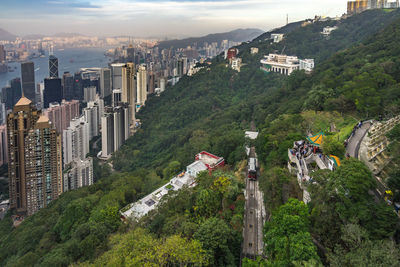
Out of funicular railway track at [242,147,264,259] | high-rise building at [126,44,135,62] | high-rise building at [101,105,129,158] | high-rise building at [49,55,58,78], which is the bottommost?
high-rise building at [101,105,129,158]

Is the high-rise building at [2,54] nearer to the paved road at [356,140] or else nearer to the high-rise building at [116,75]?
the high-rise building at [116,75]

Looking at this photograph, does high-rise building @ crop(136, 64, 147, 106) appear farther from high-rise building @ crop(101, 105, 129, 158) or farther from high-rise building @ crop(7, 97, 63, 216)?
high-rise building @ crop(7, 97, 63, 216)

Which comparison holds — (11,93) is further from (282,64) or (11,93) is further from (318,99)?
(318,99)

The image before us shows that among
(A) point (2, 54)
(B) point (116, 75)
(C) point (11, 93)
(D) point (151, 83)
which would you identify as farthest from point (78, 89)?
(A) point (2, 54)

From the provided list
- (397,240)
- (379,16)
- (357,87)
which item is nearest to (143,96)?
(379,16)

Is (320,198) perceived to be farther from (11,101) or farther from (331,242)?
(11,101)

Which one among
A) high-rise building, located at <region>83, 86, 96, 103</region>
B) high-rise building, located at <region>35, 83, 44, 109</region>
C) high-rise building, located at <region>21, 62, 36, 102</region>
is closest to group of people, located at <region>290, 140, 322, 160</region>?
high-rise building, located at <region>83, 86, 96, 103</region>
